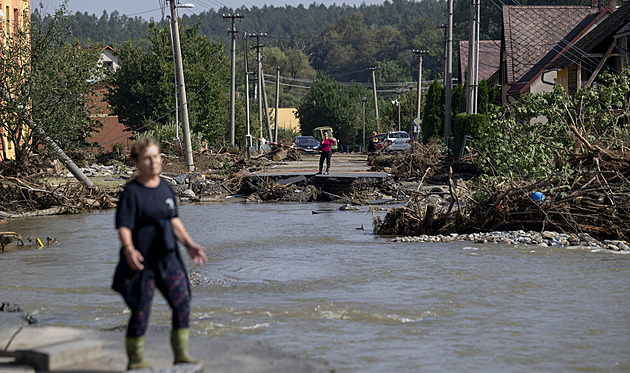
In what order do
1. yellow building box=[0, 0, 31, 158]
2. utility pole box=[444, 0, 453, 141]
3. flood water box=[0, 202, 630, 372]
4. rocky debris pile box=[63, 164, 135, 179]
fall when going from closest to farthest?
flood water box=[0, 202, 630, 372]
yellow building box=[0, 0, 31, 158]
rocky debris pile box=[63, 164, 135, 179]
utility pole box=[444, 0, 453, 141]

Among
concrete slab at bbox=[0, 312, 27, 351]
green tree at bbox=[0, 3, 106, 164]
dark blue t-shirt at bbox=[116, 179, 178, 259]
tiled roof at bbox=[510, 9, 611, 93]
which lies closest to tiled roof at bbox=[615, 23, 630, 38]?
tiled roof at bbox=[510, 9, 611, 93]

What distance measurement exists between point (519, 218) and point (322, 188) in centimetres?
1330

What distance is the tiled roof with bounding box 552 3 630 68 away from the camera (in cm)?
2861

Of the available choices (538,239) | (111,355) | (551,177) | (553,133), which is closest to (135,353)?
(111,355)

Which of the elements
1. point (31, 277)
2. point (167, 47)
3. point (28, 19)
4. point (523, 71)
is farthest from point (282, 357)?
point (167, 47)

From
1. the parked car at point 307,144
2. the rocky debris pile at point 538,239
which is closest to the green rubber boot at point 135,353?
the rocky debris pile at point 538,239

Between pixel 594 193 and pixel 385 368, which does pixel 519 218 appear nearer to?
pixel 594 193

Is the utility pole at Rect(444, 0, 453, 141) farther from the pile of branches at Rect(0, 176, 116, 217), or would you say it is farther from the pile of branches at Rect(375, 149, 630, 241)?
the pile of branches at Rect(375, 149, 630, 241)

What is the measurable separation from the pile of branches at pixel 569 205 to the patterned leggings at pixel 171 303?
9.71m

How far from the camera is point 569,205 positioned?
13914 millimetres

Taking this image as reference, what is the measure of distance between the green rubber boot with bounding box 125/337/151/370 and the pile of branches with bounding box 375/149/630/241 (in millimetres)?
9958

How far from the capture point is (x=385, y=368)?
632 cm

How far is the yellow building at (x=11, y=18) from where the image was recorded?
2347cm

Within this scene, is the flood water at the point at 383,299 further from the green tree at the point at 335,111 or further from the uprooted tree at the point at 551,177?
the green tree at the point at 335,111
